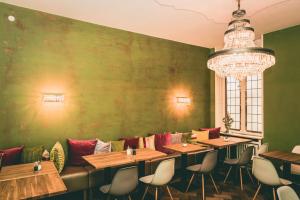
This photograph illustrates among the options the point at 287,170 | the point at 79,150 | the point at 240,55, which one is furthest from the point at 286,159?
the point at 79,150

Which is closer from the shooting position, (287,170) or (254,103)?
(287,170)

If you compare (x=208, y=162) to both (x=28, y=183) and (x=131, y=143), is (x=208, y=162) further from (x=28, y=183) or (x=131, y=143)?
(x=28, y=183)

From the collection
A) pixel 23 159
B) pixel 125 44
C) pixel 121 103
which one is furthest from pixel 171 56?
pixel 23 159

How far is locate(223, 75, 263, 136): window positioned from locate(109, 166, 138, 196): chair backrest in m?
4.44

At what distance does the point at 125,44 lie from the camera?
17.6 feet

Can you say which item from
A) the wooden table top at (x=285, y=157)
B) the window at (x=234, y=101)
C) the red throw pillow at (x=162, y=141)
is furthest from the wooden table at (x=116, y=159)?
the window at (x=234, y=101)

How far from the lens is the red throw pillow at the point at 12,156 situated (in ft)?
11.6

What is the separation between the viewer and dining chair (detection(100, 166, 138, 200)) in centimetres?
287

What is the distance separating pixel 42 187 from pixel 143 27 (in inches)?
159

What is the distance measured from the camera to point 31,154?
382 centimetres

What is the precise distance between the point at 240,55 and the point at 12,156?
4013 millimetres

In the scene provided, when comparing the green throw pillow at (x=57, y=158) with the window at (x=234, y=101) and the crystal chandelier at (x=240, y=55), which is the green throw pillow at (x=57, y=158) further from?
the window at (x=234, y=101)

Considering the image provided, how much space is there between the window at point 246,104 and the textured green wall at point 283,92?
37cm

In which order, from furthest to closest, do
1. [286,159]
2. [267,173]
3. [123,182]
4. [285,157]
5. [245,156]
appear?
[245,156], [285,157], [286,159], [267,173], [123,182]
